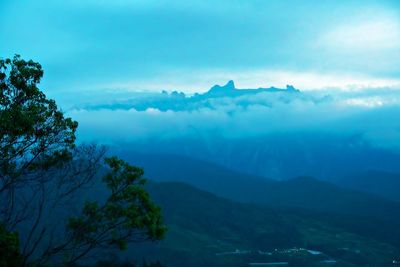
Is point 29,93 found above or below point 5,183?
above

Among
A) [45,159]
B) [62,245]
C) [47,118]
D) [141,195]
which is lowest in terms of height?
[62,245]

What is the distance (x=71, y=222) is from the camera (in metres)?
34.1

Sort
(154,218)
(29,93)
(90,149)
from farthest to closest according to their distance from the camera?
(90,149) → (154,218) → (29,93)

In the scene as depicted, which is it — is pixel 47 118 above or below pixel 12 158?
above

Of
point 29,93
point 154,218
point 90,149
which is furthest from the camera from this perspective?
point 90,149

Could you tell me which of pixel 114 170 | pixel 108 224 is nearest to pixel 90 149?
pixel 114 170

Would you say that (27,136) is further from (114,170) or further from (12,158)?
(114,170)

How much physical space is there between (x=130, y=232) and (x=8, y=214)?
7.28m

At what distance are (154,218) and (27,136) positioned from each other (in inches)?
327

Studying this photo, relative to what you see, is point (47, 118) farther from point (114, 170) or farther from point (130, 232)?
point (130, 232)

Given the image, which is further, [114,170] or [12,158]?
[114,170]

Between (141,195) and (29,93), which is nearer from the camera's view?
(29,93)

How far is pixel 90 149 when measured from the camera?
3597 centimetres

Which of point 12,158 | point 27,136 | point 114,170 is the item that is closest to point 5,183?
point 12,158
